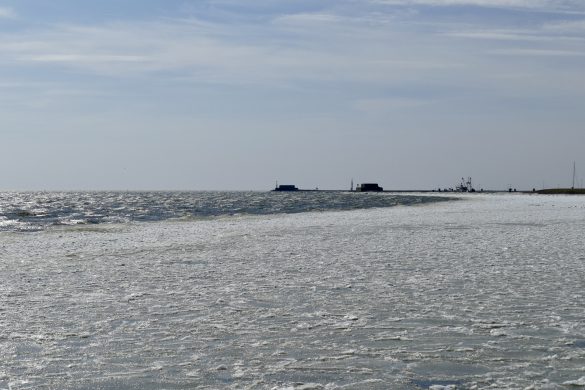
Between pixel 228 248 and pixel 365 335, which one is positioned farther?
pixel 228 248

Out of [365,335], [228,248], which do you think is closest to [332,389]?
[365,335]

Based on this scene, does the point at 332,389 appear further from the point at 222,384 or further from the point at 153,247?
the point at 153,247

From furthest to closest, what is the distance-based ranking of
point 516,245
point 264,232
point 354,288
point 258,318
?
point 264,232 → point 516,245 → point 354,288 → point 258,318

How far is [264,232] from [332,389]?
822 inches

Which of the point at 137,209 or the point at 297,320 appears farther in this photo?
the point at 137,209

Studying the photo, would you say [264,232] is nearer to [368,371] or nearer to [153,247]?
[153,247]

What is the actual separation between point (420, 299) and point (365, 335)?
8.33 feet

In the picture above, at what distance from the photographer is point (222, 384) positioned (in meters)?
6.27

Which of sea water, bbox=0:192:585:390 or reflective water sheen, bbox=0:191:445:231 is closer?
sea water, bbox=0:192:585:390

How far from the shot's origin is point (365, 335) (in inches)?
320

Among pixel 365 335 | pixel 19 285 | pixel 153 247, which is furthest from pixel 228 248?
pixel 365 335

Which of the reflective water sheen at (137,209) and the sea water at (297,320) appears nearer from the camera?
the sea water at (297,320)

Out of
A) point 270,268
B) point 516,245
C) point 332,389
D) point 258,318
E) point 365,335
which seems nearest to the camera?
point 332,389

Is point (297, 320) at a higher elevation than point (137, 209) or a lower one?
higher
